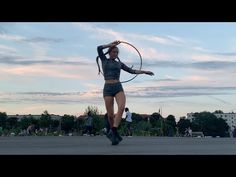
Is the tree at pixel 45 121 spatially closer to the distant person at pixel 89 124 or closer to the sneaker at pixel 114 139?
the distant person at pixel 89 124

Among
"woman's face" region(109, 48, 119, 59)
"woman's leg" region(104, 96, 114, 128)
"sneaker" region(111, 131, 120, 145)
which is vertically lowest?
"sneaker" region(111, 131, 120, 145)

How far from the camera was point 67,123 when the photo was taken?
16500mm

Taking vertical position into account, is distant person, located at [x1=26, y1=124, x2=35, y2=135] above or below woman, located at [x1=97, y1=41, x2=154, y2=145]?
below

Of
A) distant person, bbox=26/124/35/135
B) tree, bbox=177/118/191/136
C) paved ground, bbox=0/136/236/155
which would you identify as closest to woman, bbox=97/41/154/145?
paved ground, bbox=0/136/236/155

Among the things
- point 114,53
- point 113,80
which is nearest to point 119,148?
point 113,80

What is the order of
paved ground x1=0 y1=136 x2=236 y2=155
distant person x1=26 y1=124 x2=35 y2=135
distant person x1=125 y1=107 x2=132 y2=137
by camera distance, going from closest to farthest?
paved ground x1=0 y1=136 x2=236 y2=155 < distant person x1=125 y1=107 x2=132 y2=137 < distant person x1=26 y1=124 x2=35 y2=135

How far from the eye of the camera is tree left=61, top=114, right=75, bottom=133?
53.5ft

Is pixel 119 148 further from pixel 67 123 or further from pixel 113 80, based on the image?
pixel 67 123

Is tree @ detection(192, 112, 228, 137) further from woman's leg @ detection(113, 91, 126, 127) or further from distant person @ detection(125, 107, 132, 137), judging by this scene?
woman's leg @ detection(113, 91, 126, 127)

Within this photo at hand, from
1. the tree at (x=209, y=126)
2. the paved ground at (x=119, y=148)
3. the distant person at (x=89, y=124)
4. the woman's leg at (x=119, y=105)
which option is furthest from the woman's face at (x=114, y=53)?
the tree at (x=209, y=126)
